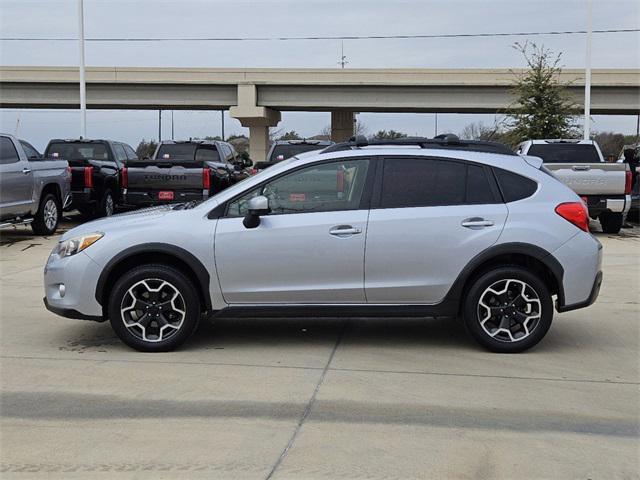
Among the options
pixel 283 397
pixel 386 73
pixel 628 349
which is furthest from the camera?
pixel 386 73

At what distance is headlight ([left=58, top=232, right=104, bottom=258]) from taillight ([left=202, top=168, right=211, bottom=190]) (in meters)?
7.87

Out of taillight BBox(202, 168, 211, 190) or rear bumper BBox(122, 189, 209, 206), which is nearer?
taillight BBox(202, 168, 211, 190)

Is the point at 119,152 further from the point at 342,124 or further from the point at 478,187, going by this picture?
the point at 342,124

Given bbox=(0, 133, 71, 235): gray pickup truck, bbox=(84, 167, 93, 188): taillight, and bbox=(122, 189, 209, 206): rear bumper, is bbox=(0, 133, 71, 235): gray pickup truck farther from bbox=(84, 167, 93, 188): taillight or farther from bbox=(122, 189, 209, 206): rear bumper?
bbox=(122, 189, 209, 206): rear bumper

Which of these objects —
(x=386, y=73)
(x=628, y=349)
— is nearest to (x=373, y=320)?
(x=628, y=349)

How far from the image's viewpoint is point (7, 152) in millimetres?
13164

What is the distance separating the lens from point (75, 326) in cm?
722

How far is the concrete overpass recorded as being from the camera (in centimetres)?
4628

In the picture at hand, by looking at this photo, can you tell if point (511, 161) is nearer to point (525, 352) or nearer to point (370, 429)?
point (525, 352)

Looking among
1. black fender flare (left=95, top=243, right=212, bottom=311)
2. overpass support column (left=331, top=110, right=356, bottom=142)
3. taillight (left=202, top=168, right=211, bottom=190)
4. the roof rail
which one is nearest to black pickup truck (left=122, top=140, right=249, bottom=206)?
taillight (left=202, top=168, right=211, bottom=190)

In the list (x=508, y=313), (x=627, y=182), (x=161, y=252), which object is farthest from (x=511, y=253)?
(x=627, y=182)

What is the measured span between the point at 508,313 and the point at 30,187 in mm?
10155

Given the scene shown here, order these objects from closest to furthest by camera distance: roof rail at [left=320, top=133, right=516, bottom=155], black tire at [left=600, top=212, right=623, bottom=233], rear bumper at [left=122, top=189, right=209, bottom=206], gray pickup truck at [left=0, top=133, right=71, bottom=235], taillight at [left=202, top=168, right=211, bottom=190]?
roof rail at [left=320, top=133, right=516, bottom=155]
gray pickup truck at [left=0, top=133, right=71, bottom=235]
taillight at [left=202, top=168, right=211, bottom=190]
rear bumper at [left=122, top=189, right=209, bottom=206]
black tire at [left=600, top=212, right=623, bottom=233]

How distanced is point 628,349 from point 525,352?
97cm
